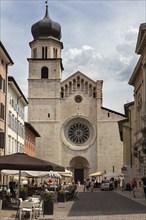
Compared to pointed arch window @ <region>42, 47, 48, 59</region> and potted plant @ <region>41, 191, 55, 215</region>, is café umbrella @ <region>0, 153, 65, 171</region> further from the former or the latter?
pointed arch window @ <region>42, 47, 48, 59</region>

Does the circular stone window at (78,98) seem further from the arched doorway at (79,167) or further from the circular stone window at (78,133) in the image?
the arched doorway at (79,167)

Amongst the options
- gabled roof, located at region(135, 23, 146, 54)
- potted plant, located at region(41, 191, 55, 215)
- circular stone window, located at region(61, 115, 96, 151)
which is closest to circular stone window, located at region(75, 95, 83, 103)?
circular stone window, located at region(61, 115, 96, 151)

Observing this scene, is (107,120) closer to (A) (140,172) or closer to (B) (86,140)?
(B) (86,140)

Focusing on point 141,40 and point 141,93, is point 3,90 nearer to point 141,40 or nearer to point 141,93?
point 141,93

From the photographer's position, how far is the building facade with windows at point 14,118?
1790 inches

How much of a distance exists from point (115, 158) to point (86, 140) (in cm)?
558

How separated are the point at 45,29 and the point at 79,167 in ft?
77.3

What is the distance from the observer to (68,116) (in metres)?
74.7

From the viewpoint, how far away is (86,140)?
246 ft

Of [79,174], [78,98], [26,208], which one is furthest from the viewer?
[79,174]

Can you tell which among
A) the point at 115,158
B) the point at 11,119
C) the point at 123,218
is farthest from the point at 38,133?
the point at 123,218

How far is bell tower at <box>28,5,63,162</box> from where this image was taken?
73812 mm

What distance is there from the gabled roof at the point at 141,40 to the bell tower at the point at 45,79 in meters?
38.6

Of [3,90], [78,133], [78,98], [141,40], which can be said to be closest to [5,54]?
[3,90]
